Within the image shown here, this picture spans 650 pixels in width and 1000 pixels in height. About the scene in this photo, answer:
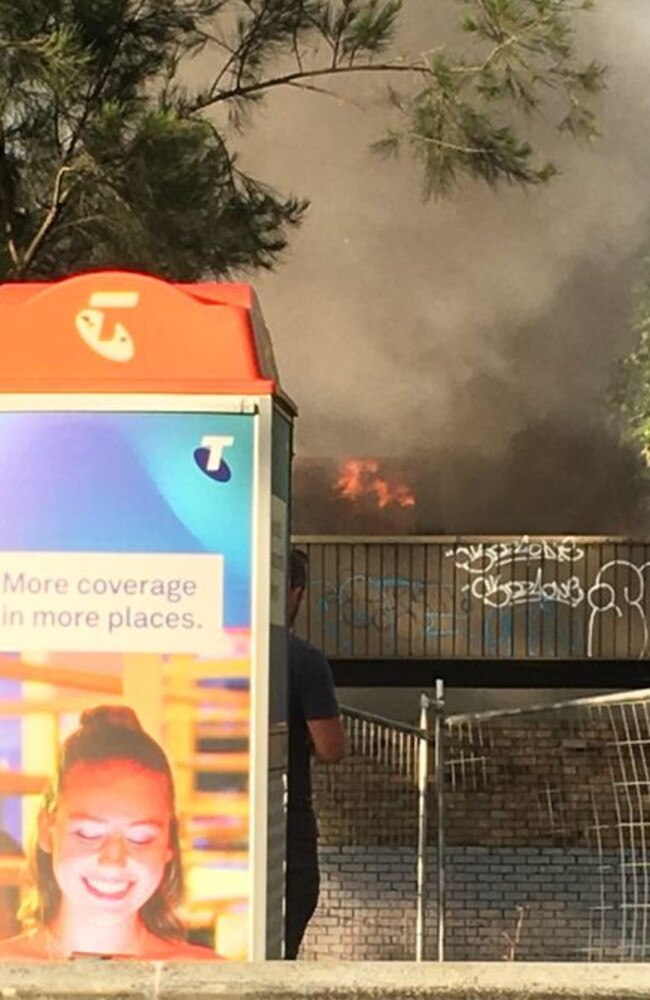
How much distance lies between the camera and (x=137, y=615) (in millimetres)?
3557

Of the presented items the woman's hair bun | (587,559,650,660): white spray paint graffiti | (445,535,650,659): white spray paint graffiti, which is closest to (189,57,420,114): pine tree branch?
(445,535,650,659): white spray paint graffiti

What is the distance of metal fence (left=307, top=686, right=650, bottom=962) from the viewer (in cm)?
650

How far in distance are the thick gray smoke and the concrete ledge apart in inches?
519

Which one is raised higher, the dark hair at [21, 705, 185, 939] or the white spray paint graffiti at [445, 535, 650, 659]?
the white spray paint graffiti at [445, 535, 650, 659]

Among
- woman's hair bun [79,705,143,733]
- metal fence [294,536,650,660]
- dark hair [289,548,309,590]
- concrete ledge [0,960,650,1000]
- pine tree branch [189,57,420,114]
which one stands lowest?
concrete ledge [0,960,650,1000]

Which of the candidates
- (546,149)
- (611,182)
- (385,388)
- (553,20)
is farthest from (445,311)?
(553,20)

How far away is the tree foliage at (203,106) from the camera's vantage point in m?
7.22

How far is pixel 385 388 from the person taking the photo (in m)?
17.1

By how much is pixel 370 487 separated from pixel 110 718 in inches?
480

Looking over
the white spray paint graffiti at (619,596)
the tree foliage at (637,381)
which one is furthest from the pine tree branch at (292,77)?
the tree foliage at (637,381)

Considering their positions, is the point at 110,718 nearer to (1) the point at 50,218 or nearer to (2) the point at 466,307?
(1) the point at 50,218

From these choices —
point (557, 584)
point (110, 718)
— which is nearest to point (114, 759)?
point (110, 718)

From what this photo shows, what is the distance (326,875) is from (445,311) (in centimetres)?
1010

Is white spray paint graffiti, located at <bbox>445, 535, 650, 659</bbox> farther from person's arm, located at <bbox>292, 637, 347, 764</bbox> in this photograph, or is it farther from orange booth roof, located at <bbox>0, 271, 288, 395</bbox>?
orange booth roof, located at <bbox>0, 271, 288, 395</bbox>
